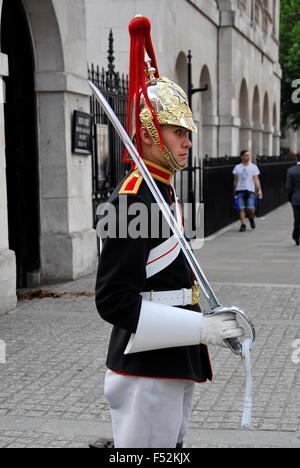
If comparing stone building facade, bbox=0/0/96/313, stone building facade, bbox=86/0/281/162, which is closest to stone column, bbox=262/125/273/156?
stone building facade, bbox=86/0/281/162

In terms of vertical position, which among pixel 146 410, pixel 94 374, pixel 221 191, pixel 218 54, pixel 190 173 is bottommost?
pixel 94 374

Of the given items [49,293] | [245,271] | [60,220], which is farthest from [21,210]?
[245,271]

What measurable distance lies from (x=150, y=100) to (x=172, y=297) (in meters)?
0.77

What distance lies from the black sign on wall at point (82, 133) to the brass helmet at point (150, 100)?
6870 millimetres

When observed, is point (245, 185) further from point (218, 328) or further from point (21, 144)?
point (218, 328)

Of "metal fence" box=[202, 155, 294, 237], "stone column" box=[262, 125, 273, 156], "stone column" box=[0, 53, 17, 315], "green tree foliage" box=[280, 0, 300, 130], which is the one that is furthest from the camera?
"green tree foliage" box=[280, 0, 300, 130]

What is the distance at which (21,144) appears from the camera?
30.7 ft

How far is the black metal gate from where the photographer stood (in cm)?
1102

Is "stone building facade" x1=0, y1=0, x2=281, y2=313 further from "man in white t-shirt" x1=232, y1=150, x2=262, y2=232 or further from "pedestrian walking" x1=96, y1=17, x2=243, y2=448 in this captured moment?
"man in white t-shirt" x1=232, y1=150, x2=262, y2=232

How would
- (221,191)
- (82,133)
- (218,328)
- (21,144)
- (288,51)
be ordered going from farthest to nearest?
1. (288,51)
2. (221,191)
3. (82,133)
4. (21,144)
5. (218,328)

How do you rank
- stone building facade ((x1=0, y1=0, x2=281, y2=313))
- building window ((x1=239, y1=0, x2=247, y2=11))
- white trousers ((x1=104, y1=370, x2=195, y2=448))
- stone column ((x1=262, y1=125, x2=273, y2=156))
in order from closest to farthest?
white trousers ((x1=104, y1=370, x2=195, y2=448)) → stone building facade ((x1=0, y1=0, x2=281, y2=313)) → building window ((x1=239, y1=0, x2=247, y2=11)) → stone column ((x1=262, y1=125, x2=273, y2=156))

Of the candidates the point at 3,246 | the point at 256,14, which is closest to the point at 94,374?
the point at 3,246

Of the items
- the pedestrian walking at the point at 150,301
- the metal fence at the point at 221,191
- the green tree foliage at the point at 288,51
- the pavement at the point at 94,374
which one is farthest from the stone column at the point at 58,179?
the green tree foliage at the point at 288,51

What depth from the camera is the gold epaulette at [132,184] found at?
280 cm
